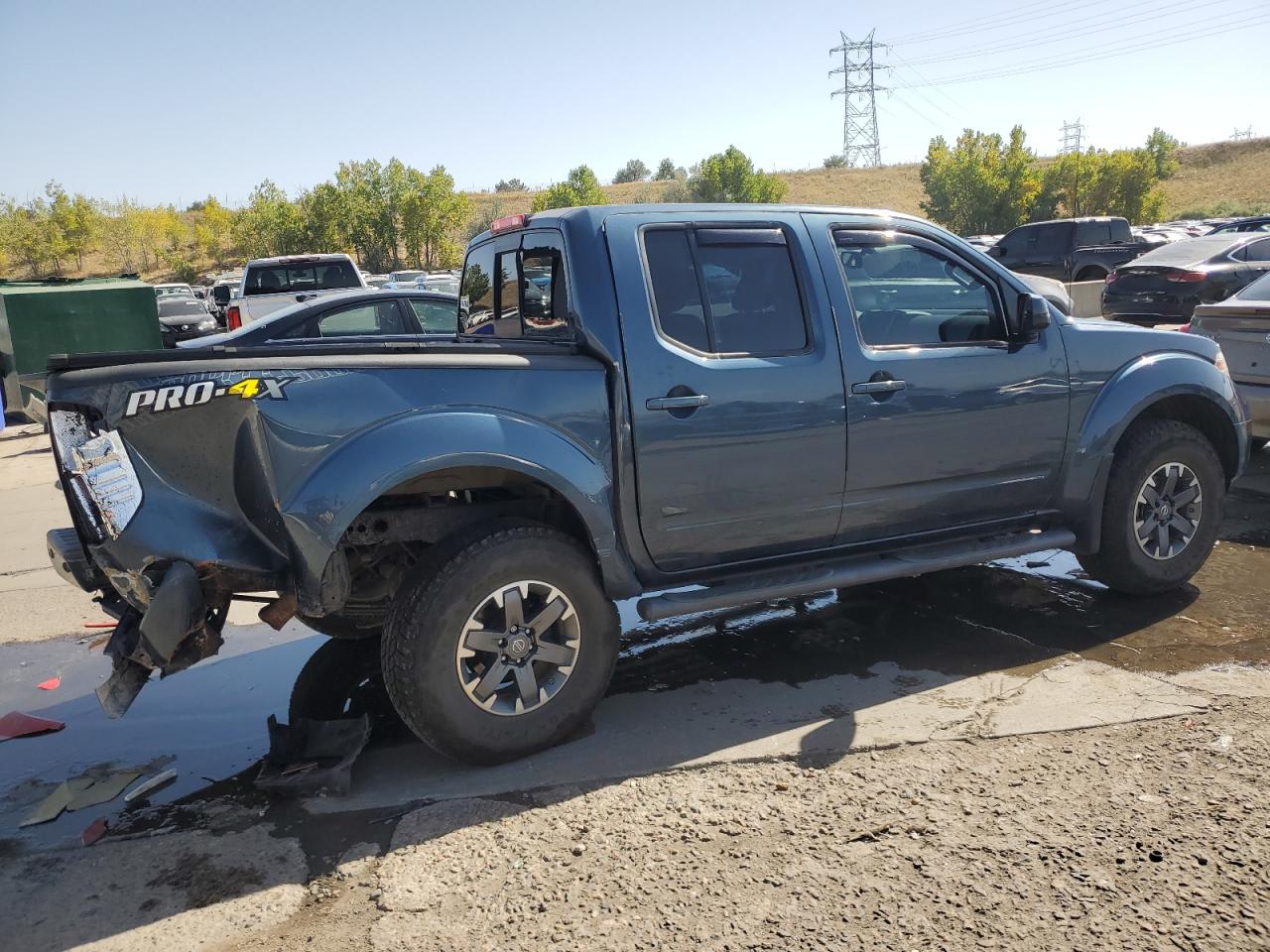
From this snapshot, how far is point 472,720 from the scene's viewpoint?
3.53 meters

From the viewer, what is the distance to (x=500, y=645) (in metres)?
3.57

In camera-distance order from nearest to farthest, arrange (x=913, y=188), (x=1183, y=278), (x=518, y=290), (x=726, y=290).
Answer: (x=726, y=290) → (x=518, y=290) → (x=1183, y=278) → (x=913, y=188)

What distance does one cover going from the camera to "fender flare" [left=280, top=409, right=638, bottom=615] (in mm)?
3281

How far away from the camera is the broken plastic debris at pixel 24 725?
4.18 metres

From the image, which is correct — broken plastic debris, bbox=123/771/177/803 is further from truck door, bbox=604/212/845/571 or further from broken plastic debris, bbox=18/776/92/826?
truck door, bbox=604/212/845/571

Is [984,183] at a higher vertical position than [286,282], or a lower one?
higher

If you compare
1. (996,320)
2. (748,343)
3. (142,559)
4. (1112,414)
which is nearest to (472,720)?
(142,559)

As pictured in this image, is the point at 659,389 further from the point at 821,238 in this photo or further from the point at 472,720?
the point at 472,720

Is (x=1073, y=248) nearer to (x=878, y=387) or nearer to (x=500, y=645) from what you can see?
(x=878, y=387)

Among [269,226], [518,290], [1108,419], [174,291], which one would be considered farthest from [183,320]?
[269,226]

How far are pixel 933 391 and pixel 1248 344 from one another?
180 inches

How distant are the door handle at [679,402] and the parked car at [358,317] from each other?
16.9 ft

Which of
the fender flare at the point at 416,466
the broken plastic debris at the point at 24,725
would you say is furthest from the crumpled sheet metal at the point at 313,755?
the broken plastic debris at the point at 24,725

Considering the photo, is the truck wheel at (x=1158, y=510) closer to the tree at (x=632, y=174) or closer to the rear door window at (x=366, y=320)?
the rear door window at (x=366, y=320)
